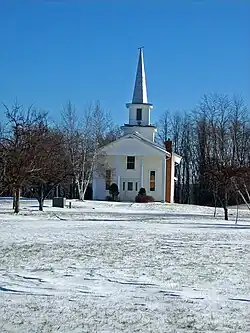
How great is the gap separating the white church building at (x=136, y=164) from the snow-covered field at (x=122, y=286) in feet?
146

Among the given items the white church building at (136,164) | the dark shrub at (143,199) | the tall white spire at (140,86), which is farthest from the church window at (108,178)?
the tall white spire at (140,86)

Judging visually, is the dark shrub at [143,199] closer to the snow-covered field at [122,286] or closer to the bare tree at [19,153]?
the bare tree at [19,153]

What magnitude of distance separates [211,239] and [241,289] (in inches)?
328

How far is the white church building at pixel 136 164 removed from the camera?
60.1 meters

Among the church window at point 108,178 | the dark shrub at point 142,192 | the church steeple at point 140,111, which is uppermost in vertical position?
the church steeple at point 140,111

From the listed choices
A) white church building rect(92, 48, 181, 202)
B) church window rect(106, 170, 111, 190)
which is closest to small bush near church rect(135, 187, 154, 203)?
white church building rect(92, 48, 181, 202)

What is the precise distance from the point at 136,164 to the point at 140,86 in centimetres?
945

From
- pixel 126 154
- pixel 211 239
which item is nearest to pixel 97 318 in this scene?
pixel 211 239

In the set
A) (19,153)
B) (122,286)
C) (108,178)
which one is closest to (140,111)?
(108,178)

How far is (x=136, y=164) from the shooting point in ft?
202

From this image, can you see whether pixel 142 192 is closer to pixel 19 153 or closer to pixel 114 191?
pixel 114 191

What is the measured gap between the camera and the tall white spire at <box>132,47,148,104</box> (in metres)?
64.0

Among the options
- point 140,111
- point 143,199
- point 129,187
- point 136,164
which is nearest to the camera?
point 143,199

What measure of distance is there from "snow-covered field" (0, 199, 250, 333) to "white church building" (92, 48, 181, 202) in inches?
1748
